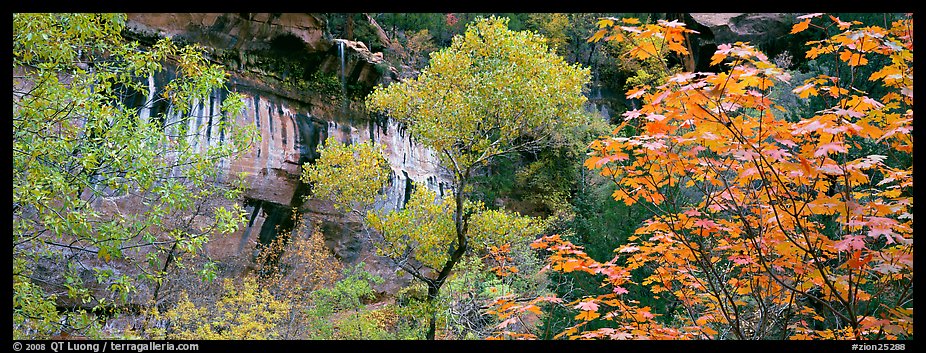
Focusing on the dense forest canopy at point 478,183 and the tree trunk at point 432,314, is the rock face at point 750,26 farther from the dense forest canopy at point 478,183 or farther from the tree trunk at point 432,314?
the tree trunk at point 432,314

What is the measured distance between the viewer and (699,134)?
2.49 m

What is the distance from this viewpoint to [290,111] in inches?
561

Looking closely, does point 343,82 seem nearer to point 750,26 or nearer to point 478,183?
point 478,183

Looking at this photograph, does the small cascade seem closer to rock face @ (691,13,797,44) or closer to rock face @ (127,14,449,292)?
rock face @ (127,14,449,292)

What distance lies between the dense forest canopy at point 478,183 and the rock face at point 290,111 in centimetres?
7

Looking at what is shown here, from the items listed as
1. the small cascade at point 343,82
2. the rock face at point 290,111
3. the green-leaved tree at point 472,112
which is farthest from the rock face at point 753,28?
the small cascade at point 343,82

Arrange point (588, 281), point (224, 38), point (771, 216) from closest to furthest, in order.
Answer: point (771, 216) < point (588, 281) < point (224, 38)

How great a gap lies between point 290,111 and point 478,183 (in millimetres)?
→ 6087

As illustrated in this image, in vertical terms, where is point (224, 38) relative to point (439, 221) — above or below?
above

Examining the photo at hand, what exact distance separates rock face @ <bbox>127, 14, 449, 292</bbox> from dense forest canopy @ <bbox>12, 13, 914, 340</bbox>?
0.24ft
